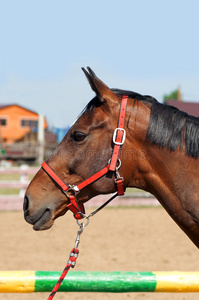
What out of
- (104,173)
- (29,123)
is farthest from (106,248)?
(29,123)

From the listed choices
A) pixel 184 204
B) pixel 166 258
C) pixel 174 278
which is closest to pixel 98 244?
pixel 166 258

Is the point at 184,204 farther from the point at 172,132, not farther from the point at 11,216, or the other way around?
the point at 11,216

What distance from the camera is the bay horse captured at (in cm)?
228

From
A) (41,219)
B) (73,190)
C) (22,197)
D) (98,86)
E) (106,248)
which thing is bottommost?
(22,197)

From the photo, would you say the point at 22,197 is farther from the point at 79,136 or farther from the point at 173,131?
the point at 173,131

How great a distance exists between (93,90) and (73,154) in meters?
0.47

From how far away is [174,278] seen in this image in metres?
2.54

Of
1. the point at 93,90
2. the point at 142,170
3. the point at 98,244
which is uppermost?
the point at 93,90

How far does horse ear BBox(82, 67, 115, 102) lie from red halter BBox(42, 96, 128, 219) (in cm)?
13

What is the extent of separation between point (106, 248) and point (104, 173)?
4.93 meters

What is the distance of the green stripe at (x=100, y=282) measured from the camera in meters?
2.48

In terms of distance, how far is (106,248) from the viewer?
6898 mm

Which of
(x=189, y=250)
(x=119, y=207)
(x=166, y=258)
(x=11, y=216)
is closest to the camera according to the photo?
(x=166, y=258)

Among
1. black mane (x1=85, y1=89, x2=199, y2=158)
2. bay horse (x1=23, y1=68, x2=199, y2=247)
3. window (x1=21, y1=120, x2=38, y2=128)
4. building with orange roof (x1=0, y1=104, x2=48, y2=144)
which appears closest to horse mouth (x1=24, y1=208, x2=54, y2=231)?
bay horse (x1=23, y1=68, x2=199, y2=247)
